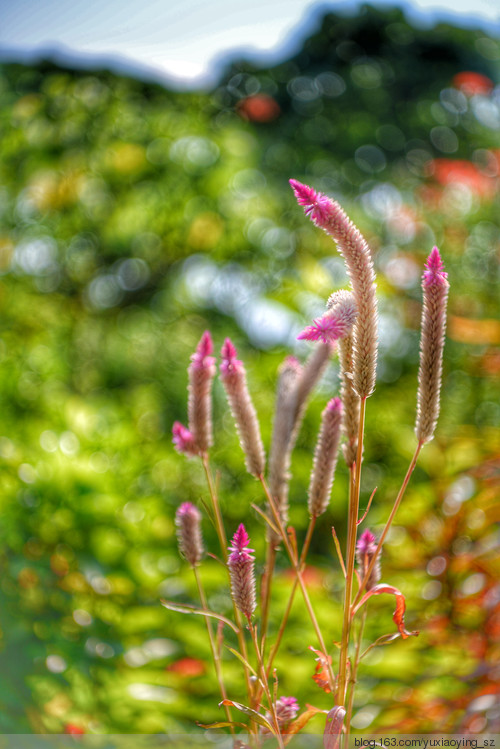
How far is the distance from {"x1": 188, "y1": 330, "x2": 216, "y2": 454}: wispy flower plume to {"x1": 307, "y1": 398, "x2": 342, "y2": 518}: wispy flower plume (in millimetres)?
57

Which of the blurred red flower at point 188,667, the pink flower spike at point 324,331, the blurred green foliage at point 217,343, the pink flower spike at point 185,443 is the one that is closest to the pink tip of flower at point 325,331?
the pink flower spike at point 324,331

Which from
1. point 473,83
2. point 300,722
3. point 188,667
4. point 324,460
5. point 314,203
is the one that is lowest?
point 188,667

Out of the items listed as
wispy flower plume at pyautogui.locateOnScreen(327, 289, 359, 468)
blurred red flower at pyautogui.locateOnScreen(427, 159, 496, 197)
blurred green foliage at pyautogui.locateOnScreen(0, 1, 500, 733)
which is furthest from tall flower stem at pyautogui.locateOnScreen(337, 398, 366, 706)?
blurred red flower at pyautogui.locateOnScreen(427, 159, 496, 197)

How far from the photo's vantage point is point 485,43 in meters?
1.48

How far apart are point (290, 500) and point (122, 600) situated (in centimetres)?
32

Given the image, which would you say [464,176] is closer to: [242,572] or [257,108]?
[257,108]

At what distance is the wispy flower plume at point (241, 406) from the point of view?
31 centimetres

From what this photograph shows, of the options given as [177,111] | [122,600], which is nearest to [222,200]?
[177,111]

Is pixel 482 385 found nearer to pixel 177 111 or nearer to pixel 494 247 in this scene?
pixel 494 247

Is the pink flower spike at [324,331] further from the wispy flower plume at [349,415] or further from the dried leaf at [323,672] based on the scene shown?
the dried leaf at [323,672]

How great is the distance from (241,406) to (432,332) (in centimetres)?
10

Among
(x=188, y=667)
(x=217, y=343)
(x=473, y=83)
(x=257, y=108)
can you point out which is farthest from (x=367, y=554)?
(x=257, y=108)

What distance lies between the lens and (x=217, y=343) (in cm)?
124

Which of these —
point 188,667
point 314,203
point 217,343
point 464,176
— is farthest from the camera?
point 464,176
